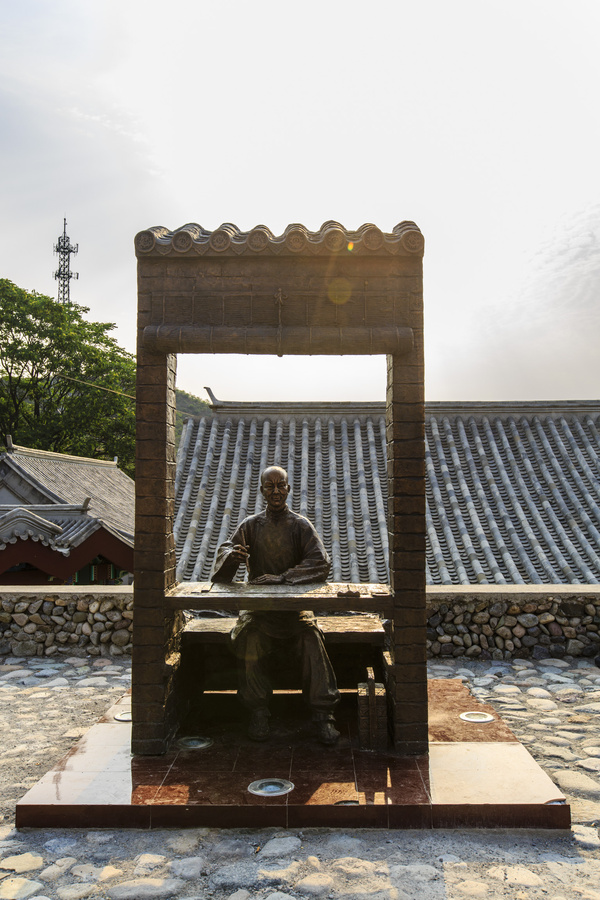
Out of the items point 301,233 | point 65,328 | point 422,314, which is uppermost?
point 65,328

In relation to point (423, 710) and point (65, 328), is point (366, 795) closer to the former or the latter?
point (423, 710)

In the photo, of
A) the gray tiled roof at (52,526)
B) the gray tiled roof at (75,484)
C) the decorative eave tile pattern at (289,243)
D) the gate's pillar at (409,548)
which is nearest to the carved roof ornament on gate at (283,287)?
the decorative eave tile pattern at (289,243)

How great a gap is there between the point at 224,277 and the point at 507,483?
797 centimetres

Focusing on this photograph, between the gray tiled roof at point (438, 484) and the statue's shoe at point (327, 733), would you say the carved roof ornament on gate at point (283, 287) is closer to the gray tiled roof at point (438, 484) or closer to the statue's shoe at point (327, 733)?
the statue's shoe at point (327, 733)

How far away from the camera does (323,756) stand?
14.3ft

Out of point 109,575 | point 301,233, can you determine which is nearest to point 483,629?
point 301,233

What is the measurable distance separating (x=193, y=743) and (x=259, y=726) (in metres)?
0.45

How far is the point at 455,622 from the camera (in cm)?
725

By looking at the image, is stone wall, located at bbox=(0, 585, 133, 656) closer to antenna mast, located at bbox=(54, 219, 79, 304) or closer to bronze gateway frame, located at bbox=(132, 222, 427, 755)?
bronze gateway frame, located at bbox=(132, 222, 427, 755)

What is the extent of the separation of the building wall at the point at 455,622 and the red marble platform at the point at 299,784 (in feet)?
7.70

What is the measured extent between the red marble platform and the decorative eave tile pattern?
3.26 m

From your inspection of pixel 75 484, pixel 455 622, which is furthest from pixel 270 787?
pixel 75 484

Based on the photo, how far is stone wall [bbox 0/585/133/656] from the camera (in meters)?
7.43

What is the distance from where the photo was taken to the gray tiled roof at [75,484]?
56.4 feet
